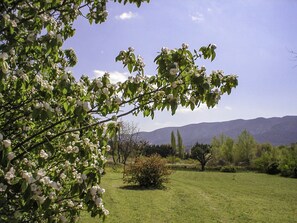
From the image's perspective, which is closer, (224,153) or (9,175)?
(9,175)

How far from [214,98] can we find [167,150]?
5168 cm

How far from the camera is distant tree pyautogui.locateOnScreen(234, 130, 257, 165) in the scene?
41125 millimetres

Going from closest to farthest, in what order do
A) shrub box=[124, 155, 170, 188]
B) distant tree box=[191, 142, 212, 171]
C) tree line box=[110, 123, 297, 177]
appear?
shrub box=[124, 155, 170, 188] → tree line box=[110, 123, 297, 177] → distant tree box=[191, 142, 212, 171]

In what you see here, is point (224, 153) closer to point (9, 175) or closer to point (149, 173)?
point (149, 173)

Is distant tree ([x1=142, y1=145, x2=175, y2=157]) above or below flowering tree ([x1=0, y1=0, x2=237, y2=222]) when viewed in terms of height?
below

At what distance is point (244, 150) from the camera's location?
136 feet

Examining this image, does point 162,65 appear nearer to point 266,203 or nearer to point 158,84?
point 158,84

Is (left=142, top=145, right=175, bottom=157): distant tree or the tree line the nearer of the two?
the tree line

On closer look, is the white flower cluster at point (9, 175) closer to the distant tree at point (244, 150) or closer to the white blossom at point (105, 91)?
the white blossom at point (105, 91)

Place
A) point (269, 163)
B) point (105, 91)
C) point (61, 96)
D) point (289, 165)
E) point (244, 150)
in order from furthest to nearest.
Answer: point (244, 150) < point (269, 163) < point (289, 165) < point (61, 96) < point (105, 91)

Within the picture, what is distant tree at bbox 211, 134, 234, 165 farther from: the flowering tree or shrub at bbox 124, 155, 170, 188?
the flowering tree

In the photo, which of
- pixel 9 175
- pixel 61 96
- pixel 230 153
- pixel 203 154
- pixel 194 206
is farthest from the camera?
pixel 230 153

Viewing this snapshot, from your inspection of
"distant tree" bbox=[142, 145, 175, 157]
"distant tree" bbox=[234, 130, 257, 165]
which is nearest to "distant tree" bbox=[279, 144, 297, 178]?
"distant tree" bbox=[234, 130, 257, 165]

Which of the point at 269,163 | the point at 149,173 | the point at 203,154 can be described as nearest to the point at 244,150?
the point at 203,154
